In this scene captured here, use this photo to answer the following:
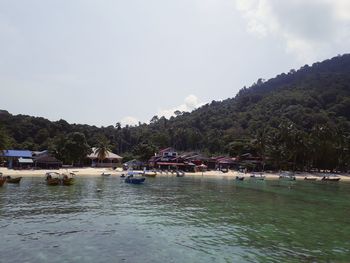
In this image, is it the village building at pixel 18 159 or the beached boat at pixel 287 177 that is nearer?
the beached boat at pixel 287 177

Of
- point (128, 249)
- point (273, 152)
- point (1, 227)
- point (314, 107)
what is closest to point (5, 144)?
point (1, 227)

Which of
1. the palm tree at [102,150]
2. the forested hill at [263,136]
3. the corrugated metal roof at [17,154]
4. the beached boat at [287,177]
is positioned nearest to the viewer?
the beached boat at [287,177]

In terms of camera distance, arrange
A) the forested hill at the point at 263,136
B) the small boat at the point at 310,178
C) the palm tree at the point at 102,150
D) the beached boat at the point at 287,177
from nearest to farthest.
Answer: the beached boat at the point at 287,177, the small boat at the point at 310,178, the palm tree at the point at 102,150, the forested hill at the point at 263,136

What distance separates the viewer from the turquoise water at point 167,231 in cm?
2028

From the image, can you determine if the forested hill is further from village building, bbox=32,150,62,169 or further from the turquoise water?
the turquoise water

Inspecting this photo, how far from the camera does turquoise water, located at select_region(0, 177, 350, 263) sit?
20281 millimetres

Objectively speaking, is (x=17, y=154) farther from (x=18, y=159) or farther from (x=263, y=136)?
(x=263, y=136)

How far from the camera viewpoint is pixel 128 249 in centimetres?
2125

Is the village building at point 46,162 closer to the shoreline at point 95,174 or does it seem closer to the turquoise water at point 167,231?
the shoreline at point 95,174

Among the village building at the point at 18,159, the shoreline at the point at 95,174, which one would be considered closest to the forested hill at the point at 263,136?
the shoreline at the point at 95,174

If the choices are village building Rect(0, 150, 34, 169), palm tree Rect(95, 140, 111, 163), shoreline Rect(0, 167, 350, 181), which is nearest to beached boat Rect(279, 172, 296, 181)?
shoreline Rect(0, 167, 350, 181)

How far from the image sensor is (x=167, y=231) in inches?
1049

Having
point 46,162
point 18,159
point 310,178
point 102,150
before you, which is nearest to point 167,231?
point 46,162

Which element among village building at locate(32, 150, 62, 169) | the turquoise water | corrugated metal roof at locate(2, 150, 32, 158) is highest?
corrugated metal roof at locate(2, 150, 32, 158)
